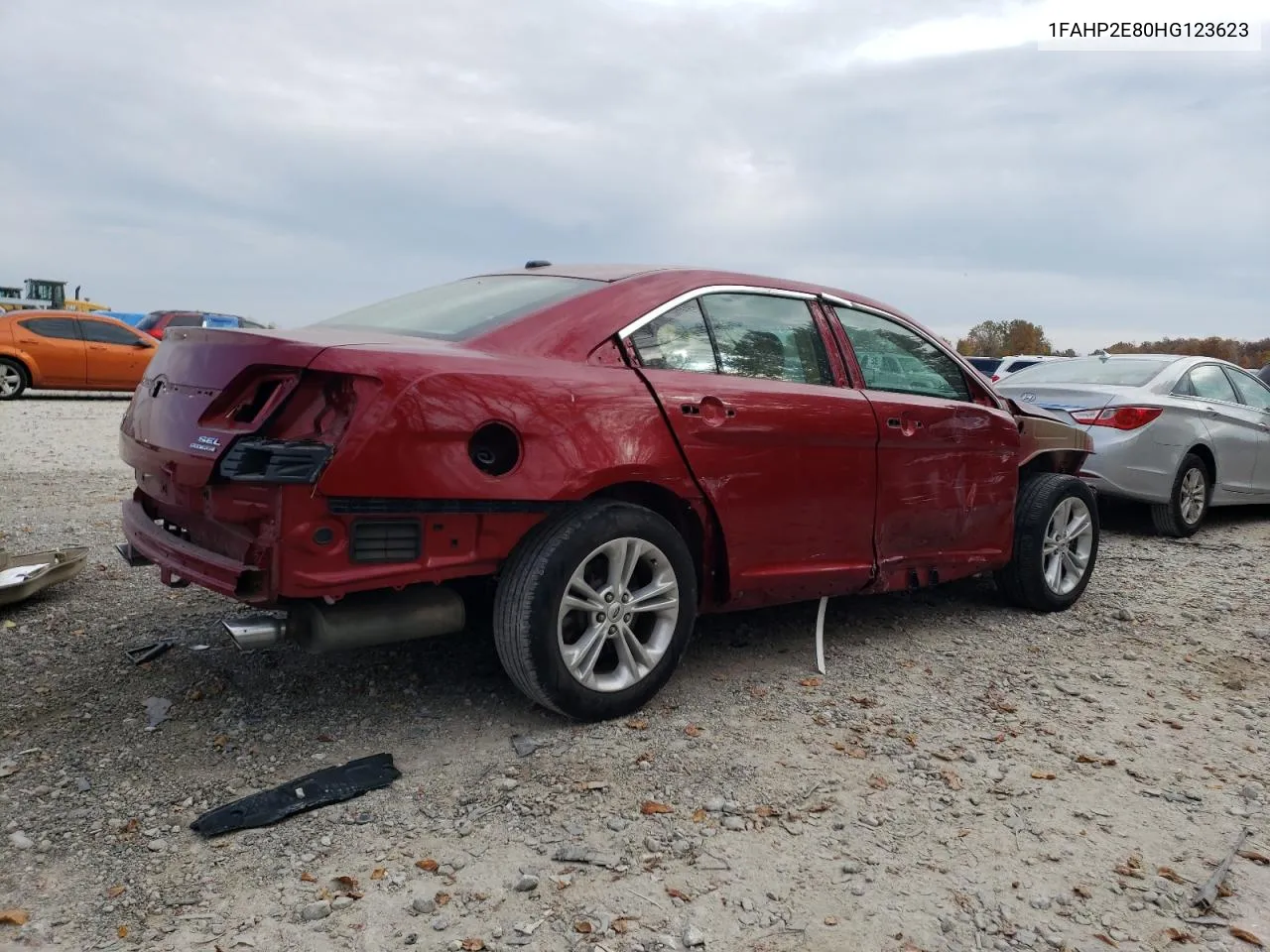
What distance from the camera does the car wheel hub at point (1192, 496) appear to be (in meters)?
7.79

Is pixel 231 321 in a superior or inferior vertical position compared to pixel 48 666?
superior

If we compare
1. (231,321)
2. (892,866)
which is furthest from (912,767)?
(231,321)

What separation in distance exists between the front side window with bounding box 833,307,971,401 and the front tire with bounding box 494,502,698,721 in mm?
1371

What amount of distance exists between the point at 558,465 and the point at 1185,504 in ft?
20.8

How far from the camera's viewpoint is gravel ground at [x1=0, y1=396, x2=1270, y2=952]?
245 centimetres

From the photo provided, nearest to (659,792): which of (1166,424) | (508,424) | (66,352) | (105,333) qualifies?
(508,424)

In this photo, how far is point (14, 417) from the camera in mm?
12625

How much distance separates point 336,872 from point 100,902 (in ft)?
1.76

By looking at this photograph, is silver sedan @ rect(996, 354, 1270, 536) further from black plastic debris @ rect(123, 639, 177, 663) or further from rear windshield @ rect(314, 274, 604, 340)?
black plastic debris @ rect(123, 639, 177, 663)

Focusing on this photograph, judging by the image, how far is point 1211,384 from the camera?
8297 millimetres

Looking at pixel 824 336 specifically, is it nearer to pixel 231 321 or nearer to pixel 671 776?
pixel 671 776

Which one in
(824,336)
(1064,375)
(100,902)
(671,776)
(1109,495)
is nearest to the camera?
(100,902)

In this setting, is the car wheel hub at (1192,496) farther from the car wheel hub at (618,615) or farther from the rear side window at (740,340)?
the car wheel hub at (618,615)

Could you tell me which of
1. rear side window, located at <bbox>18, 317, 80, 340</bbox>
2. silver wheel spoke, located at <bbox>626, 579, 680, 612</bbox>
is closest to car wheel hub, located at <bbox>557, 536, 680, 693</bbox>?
silver wheel spoke, located at <bbox>626, 579, 680, 612</bbox>
